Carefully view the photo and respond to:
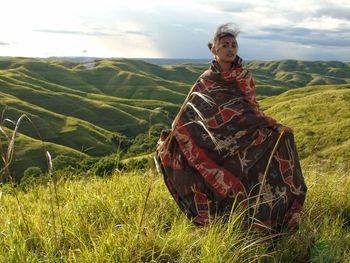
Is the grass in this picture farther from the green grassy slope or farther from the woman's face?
the green grassy slope

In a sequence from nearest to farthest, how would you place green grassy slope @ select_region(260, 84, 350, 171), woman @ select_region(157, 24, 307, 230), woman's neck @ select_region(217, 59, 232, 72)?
woman @ select_region(157, 24, 307, 230) → woman's neck @ select_region(217, 59, 232, 72) → green grassy slope @ select_region(260, 84, 350, 171)

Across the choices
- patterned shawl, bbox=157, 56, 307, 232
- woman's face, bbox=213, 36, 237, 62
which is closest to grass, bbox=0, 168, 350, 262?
patterned shawl, bbox=157, 56, 307, 232

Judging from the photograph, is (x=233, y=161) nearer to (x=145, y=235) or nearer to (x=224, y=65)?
(x=224, y=65)

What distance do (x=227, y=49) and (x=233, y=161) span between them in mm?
1634

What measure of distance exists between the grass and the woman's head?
2.17 meters

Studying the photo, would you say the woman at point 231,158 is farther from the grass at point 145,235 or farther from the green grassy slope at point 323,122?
the green grassy slope at point 323,122

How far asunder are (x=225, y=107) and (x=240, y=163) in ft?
2.73

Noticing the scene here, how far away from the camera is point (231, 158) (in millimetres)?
5785

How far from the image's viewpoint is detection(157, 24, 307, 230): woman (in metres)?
5.57

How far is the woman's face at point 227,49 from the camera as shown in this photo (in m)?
6.27

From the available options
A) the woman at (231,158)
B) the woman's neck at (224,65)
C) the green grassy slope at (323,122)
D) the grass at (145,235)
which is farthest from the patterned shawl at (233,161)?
the green grassy slope at (323,122)

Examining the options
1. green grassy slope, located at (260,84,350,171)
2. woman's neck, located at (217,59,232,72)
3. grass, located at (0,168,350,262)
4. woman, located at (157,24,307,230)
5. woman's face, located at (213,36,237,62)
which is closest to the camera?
grass, located at (0,168,350,262)

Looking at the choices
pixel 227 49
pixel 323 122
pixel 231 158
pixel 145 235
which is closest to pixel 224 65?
pixel 227 49

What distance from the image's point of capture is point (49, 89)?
581 feet
